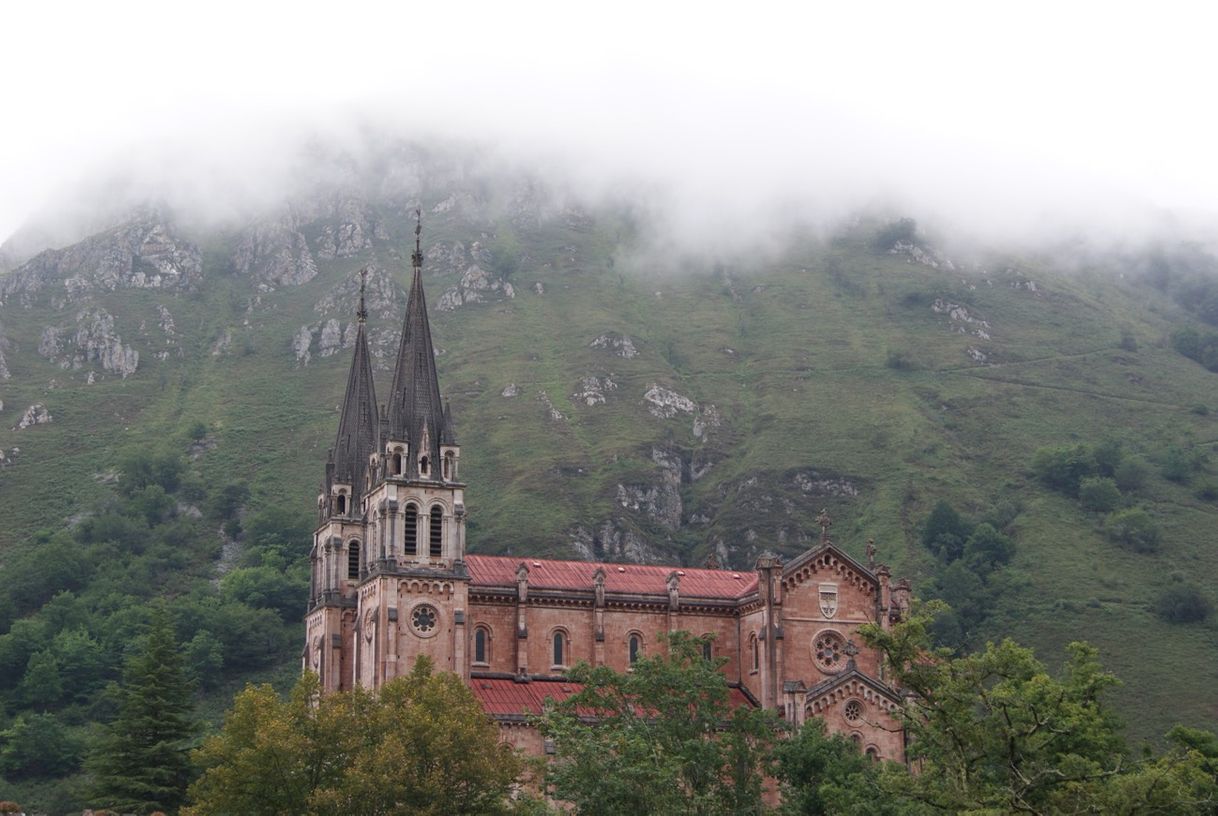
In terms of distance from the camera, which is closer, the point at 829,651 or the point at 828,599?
the point at 829,651

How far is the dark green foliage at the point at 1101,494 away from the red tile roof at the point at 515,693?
114 m

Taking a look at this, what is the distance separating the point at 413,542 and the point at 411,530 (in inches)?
27.1

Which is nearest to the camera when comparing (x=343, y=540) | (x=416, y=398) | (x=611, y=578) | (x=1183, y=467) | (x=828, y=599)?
(x=416, y=398)

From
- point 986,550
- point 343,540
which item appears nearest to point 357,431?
point 343,540

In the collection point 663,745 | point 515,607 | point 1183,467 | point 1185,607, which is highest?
point 1183,467

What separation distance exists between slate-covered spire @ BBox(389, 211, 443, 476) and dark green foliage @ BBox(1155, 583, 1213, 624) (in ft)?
339

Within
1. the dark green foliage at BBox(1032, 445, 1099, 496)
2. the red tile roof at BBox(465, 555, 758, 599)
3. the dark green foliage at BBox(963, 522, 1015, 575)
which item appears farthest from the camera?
the dark green foliage at BBox(1032, 445, 1099, 496)

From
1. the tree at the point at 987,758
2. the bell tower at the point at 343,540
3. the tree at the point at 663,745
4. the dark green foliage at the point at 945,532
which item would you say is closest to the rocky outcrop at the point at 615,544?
the dark green foliage at the point at 945,532

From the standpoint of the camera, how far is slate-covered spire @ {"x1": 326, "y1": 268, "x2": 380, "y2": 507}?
9600cm

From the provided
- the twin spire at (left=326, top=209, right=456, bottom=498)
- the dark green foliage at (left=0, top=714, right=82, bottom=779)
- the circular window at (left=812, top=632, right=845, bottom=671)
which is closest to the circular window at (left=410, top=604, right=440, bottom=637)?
the twin spire at (left=326, top=209, right=456, bottom=498)

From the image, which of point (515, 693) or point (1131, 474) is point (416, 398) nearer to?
point (515, 693)

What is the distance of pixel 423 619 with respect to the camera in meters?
83.2

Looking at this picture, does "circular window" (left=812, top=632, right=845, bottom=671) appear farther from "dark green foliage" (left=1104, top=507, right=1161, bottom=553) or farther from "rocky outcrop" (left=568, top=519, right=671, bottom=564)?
"dark green foliage" (left=1104, top=507, right=1161, bottom=553)

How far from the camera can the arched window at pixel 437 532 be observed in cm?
8488
